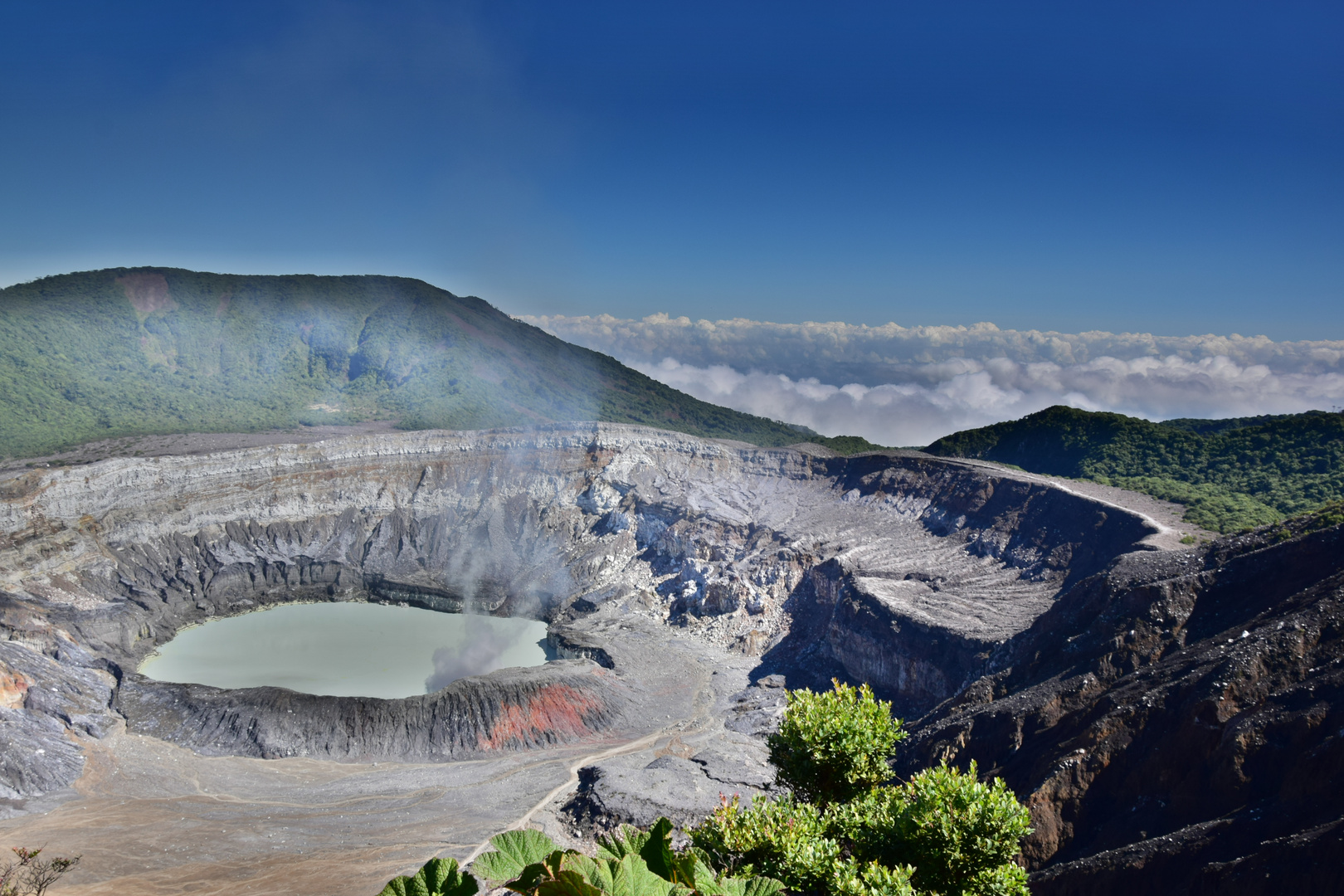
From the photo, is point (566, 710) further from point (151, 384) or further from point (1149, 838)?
point (151, 384)

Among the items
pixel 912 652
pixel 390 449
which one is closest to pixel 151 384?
pixel 390 449

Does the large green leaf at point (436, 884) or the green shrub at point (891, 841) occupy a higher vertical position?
the large green leaf at point (436, 884)

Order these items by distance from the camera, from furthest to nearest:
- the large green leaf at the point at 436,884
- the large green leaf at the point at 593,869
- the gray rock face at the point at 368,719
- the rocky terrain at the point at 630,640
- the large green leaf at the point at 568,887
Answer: the gray rock face at the point at 368,719 → the rocky terrain at the point at 630,640 → the large green leaf at the point at 593,869 → the large green leaf at the point at 436,884 → the large green leaf at the point at 568,887

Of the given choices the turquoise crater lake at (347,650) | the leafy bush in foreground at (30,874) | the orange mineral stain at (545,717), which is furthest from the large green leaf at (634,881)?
Result: the turquoise crater lake at (347,650)

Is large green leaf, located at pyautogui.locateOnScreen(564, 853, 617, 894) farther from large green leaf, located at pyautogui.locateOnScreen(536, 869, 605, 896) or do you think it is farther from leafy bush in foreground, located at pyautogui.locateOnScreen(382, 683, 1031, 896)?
leafy bush in foreground, located at pyautogui.locateOnScreen(382, 683, 1031, 896)

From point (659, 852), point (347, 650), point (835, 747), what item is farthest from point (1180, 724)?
point (347, 650)

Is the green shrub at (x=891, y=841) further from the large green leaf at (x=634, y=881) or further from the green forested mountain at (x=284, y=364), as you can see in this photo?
the green forested mountain at (x=284, y=364)
